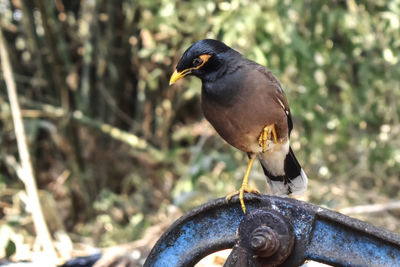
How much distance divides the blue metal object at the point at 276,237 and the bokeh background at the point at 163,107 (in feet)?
8.46

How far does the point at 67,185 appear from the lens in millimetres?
7121

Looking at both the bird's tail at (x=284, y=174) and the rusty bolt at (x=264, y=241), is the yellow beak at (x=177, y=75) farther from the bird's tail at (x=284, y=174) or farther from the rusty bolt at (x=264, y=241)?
the rusty bolt at (x=264, y=241)

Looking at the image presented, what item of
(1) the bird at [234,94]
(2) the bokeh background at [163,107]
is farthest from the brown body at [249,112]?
(2) the bokeh background at [163,107]

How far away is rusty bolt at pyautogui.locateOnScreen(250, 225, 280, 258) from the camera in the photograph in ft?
4.54

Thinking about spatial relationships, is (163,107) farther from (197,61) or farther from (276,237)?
(276,237)

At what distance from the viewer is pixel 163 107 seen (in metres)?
7.45

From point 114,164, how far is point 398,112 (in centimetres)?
368

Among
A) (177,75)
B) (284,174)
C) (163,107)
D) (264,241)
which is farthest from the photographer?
(163,107)

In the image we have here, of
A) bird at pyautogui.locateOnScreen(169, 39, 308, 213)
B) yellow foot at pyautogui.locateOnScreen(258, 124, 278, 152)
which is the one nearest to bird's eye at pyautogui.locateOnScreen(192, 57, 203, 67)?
bird at pyautogui.locateOnScreen(169, 39, 308, 213)

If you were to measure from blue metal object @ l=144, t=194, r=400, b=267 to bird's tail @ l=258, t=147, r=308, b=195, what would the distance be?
139 cm

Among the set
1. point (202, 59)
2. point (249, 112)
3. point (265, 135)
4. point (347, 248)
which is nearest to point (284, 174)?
point (265, 135)

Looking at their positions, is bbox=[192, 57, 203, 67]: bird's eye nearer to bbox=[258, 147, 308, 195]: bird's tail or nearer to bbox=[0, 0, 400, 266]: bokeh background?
bbox=[258, 147, 308, 195]: bird's tail

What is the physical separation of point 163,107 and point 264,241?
20.1 ft

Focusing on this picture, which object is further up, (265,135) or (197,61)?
(197,61)
